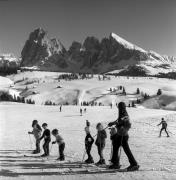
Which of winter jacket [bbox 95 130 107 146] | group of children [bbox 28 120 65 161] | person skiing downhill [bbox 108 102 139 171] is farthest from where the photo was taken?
group of children [bbox 28 120 65 161]

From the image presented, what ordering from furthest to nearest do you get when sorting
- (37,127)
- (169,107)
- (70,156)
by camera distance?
(169,107) → (37,127) → (70,156)

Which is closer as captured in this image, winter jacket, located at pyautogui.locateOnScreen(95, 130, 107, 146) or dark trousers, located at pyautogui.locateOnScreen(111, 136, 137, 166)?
dark trousers, located at pyautogui.locateOnScreen(111, 136, 137, 166)

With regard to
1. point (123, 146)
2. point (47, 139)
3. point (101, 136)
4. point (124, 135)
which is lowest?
point (47, 139)

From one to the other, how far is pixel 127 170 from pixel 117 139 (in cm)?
104

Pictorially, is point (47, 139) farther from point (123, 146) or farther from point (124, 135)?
point (124, 135)

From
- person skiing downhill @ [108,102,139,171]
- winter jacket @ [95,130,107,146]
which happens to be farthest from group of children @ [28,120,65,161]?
person skiing downhill @ [108,102,139,171]

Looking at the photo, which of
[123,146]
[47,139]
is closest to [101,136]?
[123,146]

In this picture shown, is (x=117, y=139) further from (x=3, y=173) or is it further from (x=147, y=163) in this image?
(x=3, y=173)

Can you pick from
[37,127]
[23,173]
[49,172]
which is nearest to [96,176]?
[49,172]

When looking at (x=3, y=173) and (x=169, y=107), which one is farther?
(x=169, y=107)

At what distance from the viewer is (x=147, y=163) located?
12.4 meters

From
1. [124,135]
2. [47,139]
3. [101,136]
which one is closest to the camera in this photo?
[124,135]

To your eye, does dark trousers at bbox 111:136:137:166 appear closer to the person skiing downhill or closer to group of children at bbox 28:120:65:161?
the person skiing downhill

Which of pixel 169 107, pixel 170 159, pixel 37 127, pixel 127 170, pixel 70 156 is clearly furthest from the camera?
pixel 169 107
